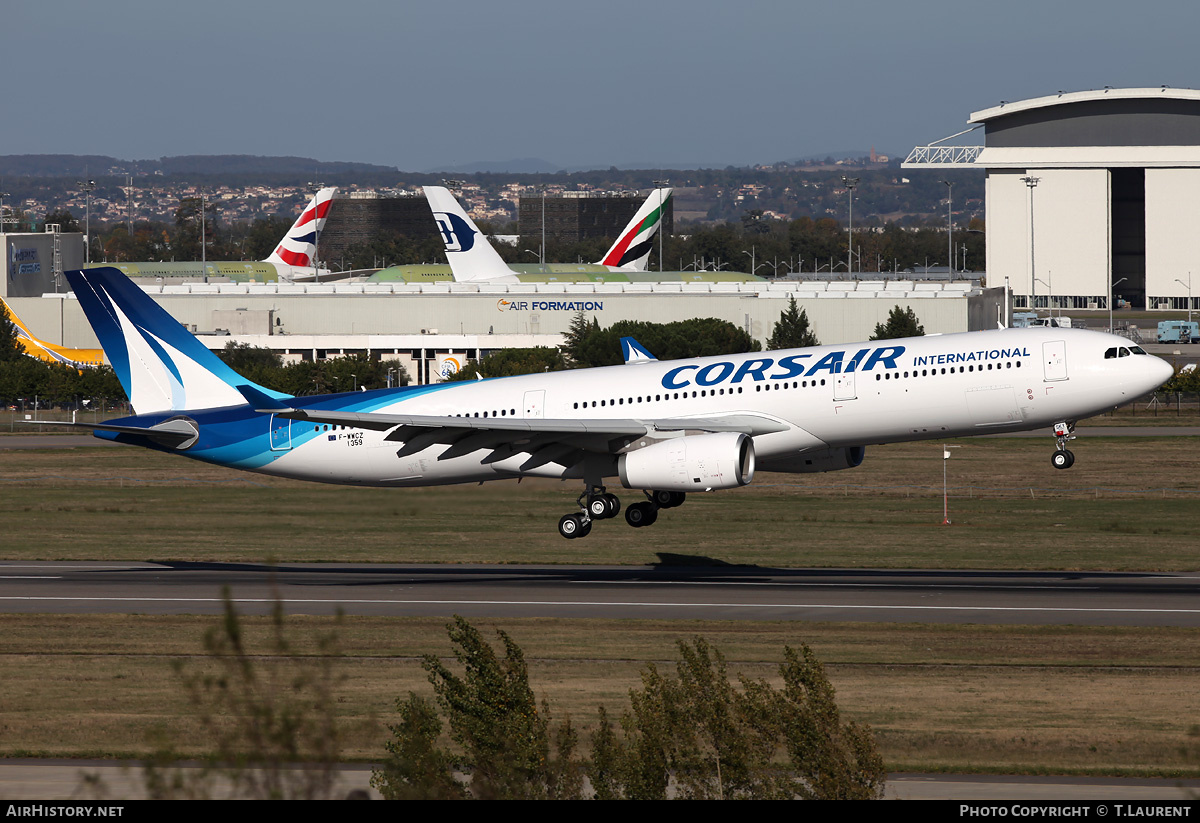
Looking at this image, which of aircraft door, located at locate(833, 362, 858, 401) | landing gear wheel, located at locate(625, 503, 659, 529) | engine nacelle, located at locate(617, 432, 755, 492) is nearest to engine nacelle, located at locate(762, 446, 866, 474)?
engine nacelle, located at locate(617, 432, 755, 492)

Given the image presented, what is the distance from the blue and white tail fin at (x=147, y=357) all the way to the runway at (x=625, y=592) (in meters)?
6.42

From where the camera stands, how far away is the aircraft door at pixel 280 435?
46.0 meters

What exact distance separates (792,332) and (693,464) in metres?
83.7

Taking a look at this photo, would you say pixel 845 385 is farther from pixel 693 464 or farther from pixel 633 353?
pixel 633 353

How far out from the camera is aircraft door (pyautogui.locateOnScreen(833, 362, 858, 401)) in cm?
4153

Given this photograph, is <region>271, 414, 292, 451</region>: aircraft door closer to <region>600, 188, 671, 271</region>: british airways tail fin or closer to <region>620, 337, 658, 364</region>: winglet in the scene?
<region>620, 337, 658, 364</region>: winglet

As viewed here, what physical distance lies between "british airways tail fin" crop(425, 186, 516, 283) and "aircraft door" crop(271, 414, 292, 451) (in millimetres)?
103772

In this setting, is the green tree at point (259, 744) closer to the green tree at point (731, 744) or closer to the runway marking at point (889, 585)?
the green tree at point (731, 744)

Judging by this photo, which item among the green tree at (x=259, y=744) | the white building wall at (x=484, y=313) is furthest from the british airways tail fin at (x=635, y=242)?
the green tree at (x=259, y=744)

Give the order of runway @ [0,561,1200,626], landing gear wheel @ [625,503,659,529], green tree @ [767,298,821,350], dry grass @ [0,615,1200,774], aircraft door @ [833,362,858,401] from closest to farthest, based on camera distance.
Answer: dry grass @ [0,615,1200,774], runway @ [0,561,1200,626], aircraft door @ [833,362,858,401], landing gear wheel @ [625,503,659,529], green tree @ [767,298,821,350]

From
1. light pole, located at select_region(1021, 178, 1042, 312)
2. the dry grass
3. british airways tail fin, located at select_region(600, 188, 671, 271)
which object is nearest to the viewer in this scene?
the dry grass

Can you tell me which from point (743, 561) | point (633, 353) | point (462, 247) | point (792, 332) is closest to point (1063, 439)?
point (743, 561)

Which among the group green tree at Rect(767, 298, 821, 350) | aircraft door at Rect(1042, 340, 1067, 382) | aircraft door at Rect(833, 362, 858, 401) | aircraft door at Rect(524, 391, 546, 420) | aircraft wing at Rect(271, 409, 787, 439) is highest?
green tree at Rect(767, 298, 821, 350)

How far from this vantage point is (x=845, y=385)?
41562 millimetres
